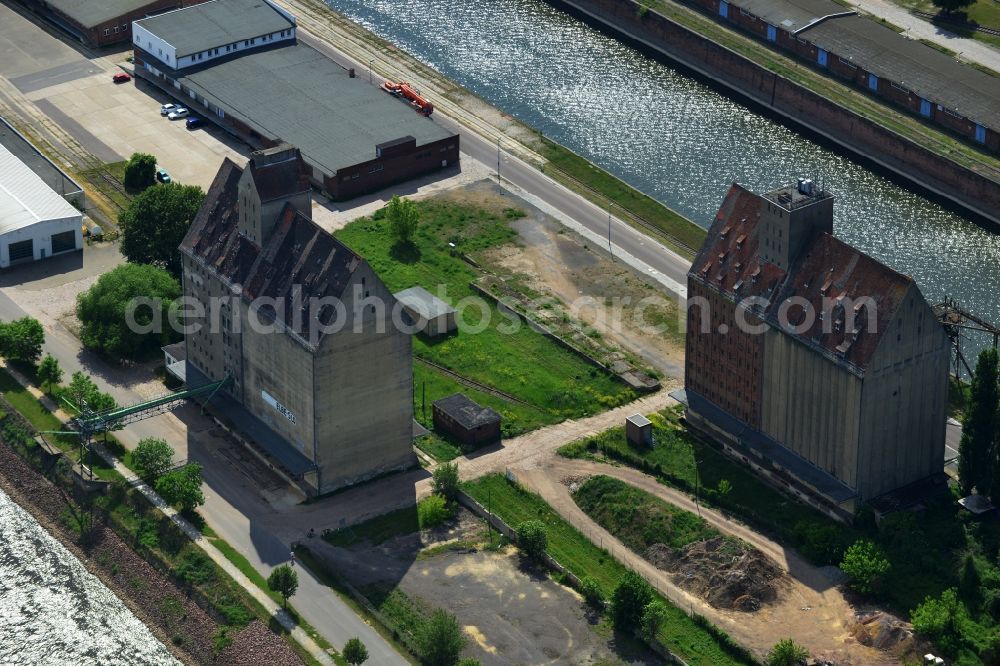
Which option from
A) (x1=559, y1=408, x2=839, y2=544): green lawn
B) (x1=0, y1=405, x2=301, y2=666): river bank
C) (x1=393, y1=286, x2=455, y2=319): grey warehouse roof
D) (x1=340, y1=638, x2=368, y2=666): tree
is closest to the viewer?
(x1=340, y1=638, x2=368, y2=666): tree

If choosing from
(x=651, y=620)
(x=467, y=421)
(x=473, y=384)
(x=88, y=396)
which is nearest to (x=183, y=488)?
(x=88, y=396)

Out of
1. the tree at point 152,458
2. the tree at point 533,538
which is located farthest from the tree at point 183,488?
the tree at point 533,538

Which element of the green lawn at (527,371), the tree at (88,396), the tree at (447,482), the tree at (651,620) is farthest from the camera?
the green lawn at (527,371)

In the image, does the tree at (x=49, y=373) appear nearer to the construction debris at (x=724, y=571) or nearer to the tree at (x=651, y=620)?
the construction debris at (x=724, y=571)

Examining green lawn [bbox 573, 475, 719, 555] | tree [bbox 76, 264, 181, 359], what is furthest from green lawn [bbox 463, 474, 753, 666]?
tree [bbox 76, 264, 181, 359]

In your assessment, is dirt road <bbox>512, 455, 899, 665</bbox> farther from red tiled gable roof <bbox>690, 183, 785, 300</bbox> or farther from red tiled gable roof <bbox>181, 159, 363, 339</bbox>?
red tiled gable roof <bbox>181, 159, 363, 339</bbox>

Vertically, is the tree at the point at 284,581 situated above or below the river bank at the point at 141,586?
above

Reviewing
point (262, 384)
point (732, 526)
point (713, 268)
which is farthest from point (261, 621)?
point (713, 268)
